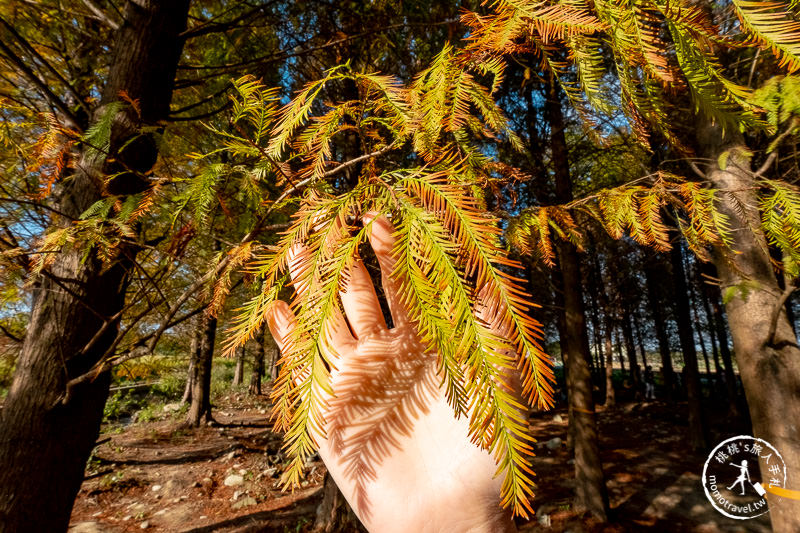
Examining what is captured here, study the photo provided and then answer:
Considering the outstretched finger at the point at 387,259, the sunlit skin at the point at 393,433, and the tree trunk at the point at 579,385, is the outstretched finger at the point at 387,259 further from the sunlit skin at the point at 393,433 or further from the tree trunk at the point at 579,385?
the tree trunk at the point at 579,385

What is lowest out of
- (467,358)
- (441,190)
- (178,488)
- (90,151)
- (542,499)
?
(542,499)

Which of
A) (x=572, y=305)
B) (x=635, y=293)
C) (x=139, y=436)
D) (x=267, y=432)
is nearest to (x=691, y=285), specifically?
(x=635, y=293)

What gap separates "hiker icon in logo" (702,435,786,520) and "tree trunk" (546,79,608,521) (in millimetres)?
1555

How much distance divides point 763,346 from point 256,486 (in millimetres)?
8352

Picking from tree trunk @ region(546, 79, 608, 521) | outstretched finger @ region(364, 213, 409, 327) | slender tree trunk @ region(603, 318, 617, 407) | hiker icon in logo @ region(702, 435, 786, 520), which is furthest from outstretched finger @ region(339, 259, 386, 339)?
slender tree trunk @ region(603, 318, 617, 407)

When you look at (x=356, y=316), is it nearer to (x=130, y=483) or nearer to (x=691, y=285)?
(x=130, y=483)

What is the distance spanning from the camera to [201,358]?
9758 mm

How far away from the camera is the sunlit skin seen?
37.7 inches

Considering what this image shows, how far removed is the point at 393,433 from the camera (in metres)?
1.00

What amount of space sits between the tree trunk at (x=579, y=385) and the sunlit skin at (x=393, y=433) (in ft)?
16.5

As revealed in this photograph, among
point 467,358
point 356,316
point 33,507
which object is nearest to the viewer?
point 467,358

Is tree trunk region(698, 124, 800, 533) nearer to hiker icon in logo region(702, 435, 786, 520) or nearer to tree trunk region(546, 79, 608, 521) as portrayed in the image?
hiker icon in logo region(702, 435, 786, 520)

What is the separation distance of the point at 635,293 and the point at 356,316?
20719mm

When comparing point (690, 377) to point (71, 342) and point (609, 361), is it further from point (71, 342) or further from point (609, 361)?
point (71, 342)
